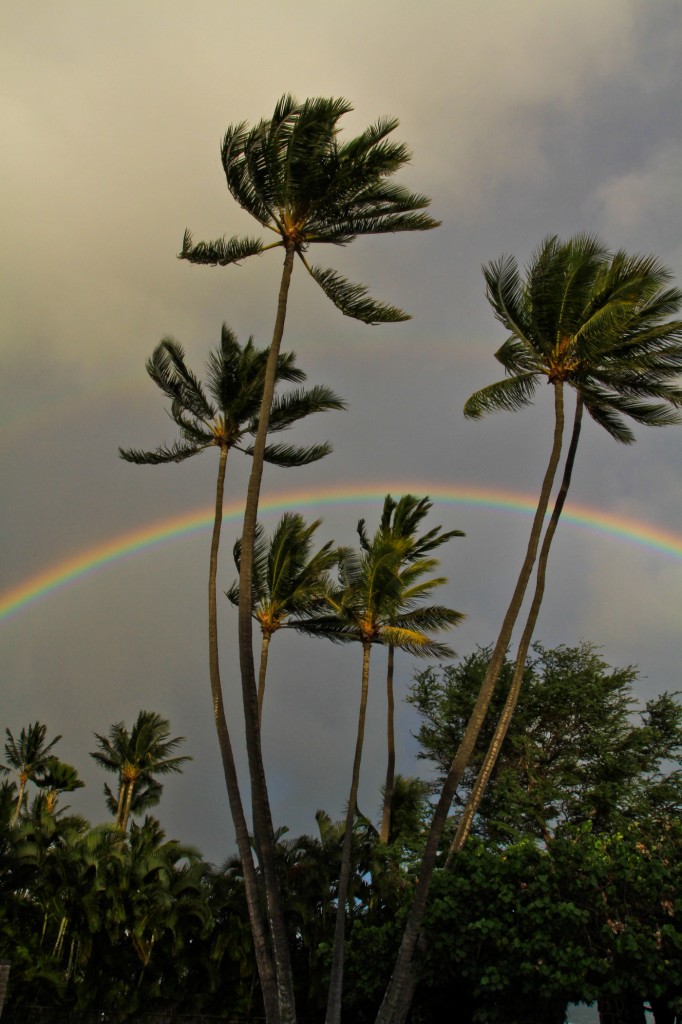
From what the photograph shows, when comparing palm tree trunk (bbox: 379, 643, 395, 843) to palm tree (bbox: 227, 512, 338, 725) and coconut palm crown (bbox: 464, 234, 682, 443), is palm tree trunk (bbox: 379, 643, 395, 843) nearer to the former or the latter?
palm tree (bbox: 227, 512, 338, 725)

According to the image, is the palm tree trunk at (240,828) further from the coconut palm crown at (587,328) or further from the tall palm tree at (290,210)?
the coconut palm crown at (587,328)

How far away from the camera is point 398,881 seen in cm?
2227

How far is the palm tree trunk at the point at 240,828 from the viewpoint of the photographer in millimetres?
14430

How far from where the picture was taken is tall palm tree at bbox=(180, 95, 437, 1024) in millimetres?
13664

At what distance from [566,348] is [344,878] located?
12725mm

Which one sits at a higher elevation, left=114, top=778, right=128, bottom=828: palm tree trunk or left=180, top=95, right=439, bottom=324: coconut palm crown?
left=180, top=95, right=439, bottom=324: coconut palm crown

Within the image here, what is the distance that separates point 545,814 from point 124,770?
939 inches

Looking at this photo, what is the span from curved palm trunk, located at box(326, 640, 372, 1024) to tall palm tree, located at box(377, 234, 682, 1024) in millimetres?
1941

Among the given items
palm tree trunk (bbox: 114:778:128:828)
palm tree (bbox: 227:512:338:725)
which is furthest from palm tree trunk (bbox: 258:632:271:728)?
palm tree trunk (bbox: 114:778:128:828)

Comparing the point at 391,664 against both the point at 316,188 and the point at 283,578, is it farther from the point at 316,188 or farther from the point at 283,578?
the point at 316,188

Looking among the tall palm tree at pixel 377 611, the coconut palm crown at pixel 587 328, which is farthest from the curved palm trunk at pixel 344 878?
the coconut palm crown at pixel 587 328

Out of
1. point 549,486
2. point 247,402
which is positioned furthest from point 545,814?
point 247,402

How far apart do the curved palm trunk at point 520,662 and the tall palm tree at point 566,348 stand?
61 centimetres

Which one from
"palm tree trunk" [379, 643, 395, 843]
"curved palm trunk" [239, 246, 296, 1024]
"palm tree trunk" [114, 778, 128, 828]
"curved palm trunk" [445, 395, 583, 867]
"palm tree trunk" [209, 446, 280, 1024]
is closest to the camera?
"curved palm trunk" [239, 246, 296, 1024]
